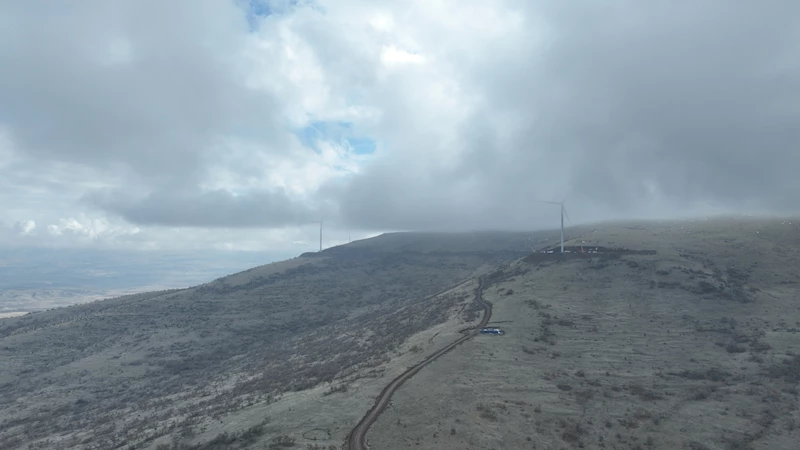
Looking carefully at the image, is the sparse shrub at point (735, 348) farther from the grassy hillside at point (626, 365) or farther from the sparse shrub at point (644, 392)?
the sparse shrub at point (644, 392)

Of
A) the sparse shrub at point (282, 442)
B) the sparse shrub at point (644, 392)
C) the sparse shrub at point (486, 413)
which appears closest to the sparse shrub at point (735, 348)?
the sparse shrub at point (644, 392)

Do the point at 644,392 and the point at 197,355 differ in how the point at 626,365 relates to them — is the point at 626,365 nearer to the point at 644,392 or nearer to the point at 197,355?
the point at 644,392

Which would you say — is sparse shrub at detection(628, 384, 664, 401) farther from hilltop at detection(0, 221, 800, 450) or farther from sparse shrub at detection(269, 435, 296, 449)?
sparse shrub at detection(269, 435, 296, 449)

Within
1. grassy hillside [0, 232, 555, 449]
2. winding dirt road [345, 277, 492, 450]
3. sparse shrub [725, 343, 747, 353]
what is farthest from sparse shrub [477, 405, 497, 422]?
sparse shrub [725, 343, 747, 353]

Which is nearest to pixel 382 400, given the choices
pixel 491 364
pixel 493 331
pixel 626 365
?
pixel 491 364

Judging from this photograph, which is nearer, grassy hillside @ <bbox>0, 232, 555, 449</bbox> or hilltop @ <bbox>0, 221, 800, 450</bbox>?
Answer: hilltop @ <bbox>0, 221, 800, 450</bbox>

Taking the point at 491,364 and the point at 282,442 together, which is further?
the point at 491,364
